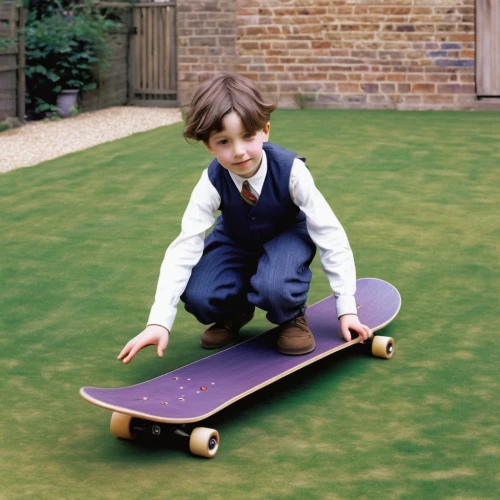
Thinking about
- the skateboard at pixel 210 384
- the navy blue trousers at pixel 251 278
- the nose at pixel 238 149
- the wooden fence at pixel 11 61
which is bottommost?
the skateboard at pixel 210 384

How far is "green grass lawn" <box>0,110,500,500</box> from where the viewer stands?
2383 millimetres

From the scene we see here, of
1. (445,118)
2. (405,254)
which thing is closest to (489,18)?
(445,118)

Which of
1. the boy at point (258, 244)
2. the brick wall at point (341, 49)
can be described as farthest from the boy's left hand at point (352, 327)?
the brick wall at point (341, 49)

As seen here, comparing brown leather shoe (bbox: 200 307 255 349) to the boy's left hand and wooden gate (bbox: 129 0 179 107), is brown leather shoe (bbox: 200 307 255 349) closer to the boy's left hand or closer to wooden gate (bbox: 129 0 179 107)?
the boy's left hand

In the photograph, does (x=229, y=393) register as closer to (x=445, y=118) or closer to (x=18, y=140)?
(x=18, y=140)

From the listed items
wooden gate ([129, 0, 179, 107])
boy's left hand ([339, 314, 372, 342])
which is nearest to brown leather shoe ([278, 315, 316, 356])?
boy's left hand ([339, 314, 372, 342])

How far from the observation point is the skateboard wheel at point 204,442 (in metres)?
2.47

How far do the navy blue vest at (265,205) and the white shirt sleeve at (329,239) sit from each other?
40mm

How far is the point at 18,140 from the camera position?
939cm

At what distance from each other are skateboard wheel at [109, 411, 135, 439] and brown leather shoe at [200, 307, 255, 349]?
0.78m

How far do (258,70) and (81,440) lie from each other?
10157 mm

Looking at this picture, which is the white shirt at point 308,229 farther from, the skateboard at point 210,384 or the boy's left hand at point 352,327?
the skateboard at point 210,384

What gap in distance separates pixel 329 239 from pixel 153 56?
416 inches

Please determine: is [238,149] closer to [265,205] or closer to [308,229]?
[265,205]
